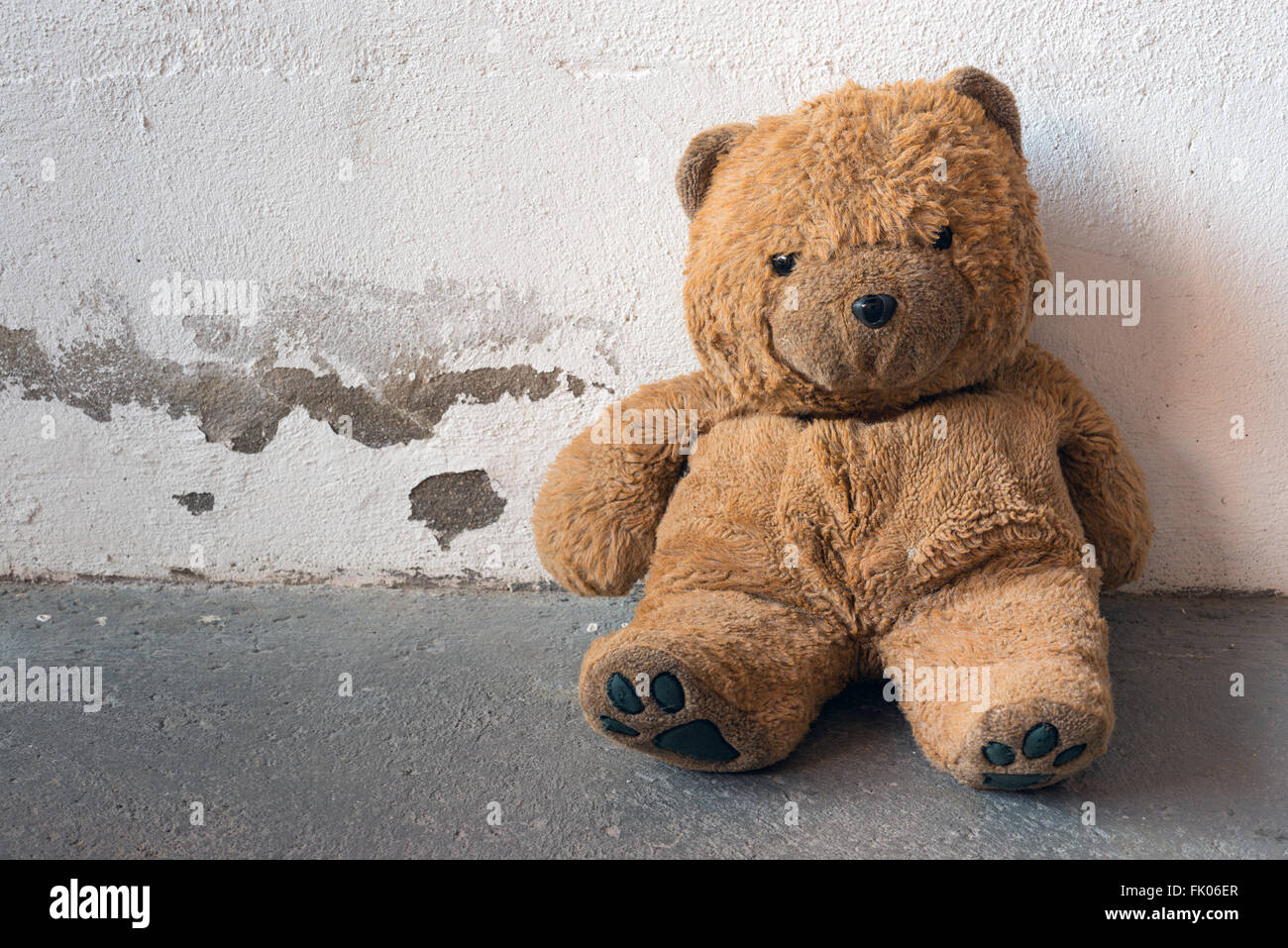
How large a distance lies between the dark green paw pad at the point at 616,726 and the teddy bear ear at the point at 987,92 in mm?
1176

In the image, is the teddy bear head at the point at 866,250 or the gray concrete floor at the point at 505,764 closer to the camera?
the gray concrete floor at the point at 505,764

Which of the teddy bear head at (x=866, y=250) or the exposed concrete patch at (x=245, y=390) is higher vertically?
the teddy bear head at (x=866, y=250)

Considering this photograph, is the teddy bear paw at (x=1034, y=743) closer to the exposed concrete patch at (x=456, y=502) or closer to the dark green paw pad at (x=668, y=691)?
the dark green paw pad at (x=668, y=691)

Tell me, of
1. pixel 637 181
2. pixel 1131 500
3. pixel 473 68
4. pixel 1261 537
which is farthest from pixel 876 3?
pixel 1261 537

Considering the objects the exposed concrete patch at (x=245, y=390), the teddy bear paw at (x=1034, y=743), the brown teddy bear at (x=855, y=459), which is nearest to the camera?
the teddy bear paw at (x=1034, y=743)

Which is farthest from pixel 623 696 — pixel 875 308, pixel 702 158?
pixel 702 158

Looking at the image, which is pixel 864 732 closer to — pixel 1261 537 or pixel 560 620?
pixel 560 620

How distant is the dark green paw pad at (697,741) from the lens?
1.38m

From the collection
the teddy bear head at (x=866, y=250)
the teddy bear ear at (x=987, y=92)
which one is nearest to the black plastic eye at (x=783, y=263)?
the teddy bear head at (x=866, y=250)

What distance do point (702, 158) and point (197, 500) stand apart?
4.58ft

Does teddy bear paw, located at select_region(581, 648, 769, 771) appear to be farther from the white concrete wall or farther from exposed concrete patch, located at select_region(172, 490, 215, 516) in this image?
exposed concrete patch, located at select_region(172, 490, 215, 516)

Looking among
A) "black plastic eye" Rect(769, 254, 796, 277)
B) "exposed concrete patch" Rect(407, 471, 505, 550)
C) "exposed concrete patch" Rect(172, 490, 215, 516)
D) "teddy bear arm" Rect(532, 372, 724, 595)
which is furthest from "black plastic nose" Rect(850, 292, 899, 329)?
"exposed concrete patch" Rect(172, 490, 215, 516)

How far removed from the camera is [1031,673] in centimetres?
134

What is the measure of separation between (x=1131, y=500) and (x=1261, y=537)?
1.75 ft
